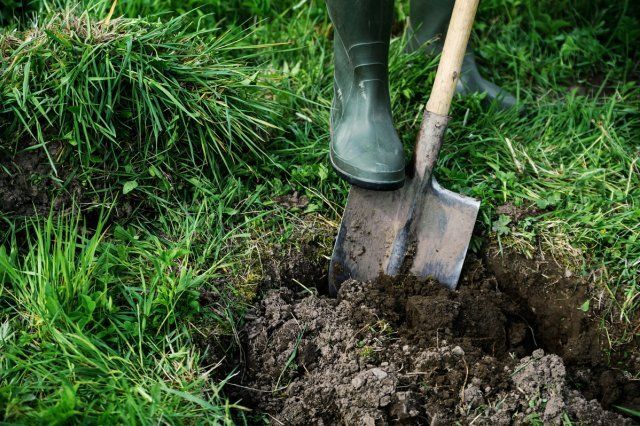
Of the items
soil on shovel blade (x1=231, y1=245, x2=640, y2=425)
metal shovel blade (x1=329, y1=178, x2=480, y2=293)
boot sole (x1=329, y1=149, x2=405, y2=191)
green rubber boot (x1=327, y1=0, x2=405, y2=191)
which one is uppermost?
green rubber boot (x1=327, y1=0, x2=405, y2=191)

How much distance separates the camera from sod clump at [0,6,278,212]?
7.16 feet

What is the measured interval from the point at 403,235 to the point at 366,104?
1.59ft

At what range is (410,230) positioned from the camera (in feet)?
7.63

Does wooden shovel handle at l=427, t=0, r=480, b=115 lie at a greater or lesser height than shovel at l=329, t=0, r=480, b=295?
greater

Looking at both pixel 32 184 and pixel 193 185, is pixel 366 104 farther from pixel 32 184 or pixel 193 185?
pixel 32 184

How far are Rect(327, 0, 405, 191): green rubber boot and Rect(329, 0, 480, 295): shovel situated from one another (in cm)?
9

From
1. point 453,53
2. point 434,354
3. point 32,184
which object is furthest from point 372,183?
point 32,184

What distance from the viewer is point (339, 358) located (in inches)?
79.0

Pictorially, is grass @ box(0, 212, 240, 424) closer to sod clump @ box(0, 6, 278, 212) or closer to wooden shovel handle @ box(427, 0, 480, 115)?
sod clump @ box(0, 6, 278, 212)

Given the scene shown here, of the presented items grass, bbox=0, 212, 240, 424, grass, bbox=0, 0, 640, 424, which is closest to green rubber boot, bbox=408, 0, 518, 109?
grass, bbox=0, 0, 640, 424

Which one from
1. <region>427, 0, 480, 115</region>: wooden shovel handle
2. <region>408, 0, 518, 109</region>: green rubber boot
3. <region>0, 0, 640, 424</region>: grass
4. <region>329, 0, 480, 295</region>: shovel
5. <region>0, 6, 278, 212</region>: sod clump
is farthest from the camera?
<region>408, 0, 518, 109</region>: green rubber boot

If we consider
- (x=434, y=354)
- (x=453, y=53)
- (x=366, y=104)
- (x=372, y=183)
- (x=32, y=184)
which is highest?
(x=453, y=53)

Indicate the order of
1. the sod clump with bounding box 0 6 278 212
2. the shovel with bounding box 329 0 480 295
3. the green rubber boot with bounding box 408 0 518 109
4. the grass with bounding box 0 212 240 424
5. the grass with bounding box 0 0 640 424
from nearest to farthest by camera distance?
the grass with bounding box 0 212 240 424 → the grass with bounding box 0 0 640 424 → the sod clump with bounding box 0 6 278 212 → the shovel with bounding box 329 0 480 295 → the green rubber boot with bounding box 408 0 518 109

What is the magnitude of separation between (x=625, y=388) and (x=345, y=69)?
146 cm
